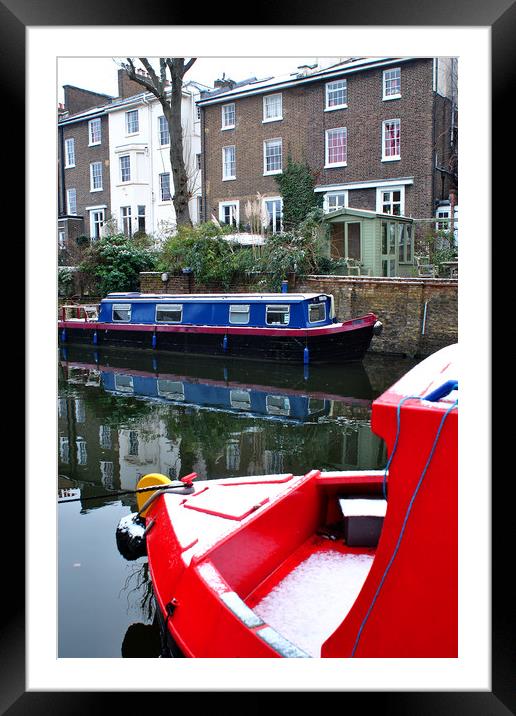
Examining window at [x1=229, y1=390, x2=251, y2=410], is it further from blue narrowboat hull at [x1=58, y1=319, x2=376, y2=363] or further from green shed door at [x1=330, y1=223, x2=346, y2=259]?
green shed door at [x1=330, y1=223, x2=346, y2=259]

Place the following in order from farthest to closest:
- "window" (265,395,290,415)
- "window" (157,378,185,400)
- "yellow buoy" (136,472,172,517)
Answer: "window" (157,378,185,400) < "window" (265,395,290,415) < "yellow buoy" (136,472,172,517)

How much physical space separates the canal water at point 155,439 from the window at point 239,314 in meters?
0.92

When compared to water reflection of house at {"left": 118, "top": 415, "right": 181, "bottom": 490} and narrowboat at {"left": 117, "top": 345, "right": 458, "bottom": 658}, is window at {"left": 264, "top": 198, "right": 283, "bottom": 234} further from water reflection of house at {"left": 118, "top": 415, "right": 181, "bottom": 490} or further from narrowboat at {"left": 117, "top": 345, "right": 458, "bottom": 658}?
narrowboat at {"left": 117, "top": 345, "right": 458, "bottom": 658}

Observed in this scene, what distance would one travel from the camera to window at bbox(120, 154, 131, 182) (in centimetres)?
2472

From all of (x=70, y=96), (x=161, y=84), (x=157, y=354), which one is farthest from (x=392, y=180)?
(x=70, y=96)

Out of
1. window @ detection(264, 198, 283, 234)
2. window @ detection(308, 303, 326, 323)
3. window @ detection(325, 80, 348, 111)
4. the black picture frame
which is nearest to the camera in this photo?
the black picture frame

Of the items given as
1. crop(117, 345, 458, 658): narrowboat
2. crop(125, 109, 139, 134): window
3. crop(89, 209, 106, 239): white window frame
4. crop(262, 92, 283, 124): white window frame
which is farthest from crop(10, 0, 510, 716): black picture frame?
crop(125, 109, 139, 134): window

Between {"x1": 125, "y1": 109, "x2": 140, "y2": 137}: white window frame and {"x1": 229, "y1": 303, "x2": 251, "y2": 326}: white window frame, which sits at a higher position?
{"x1": 125, "y1": 109, "x2": 140, "y2": 137}: white window frame

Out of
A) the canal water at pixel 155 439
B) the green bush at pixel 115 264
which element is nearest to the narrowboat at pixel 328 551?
the canal water at pixel 155 439

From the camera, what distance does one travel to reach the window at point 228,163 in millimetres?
21391

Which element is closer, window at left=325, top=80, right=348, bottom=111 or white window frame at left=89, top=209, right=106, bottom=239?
window at left=325, top=80, right=348, bottom=111

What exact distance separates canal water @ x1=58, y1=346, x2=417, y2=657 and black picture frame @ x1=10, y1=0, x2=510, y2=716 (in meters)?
1.92

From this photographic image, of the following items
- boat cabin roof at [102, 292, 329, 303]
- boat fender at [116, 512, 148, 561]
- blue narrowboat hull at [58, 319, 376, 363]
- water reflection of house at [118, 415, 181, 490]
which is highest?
boat cabin roof at [102, 292, 329, 303]

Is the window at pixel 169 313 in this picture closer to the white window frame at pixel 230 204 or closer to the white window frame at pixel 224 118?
the white window frame at pixel 230 204
